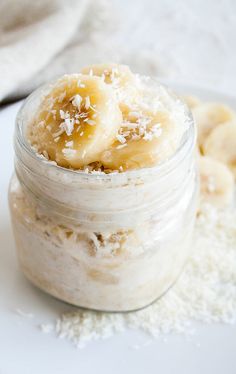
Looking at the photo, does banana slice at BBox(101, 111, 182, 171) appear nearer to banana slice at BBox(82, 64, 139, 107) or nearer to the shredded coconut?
banana slice at BBox(82, 64, 139, 107)

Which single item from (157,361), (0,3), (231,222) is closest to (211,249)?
Result: (231,222)

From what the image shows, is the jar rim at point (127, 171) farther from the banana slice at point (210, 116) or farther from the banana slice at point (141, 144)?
the banana slice at point (210, 116)

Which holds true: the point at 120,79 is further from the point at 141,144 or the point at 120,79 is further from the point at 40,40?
the point at 40,40

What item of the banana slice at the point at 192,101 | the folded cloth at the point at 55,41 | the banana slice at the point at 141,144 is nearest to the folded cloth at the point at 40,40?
the folded cloth at the point at 55,41

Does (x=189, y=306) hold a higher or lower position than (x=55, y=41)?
lower

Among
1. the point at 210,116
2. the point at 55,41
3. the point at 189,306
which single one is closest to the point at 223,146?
the point at 210,116

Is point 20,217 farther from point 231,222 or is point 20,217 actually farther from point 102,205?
point 231,222

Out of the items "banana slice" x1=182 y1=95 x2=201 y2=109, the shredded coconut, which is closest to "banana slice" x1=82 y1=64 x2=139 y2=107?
the shredded coconut
